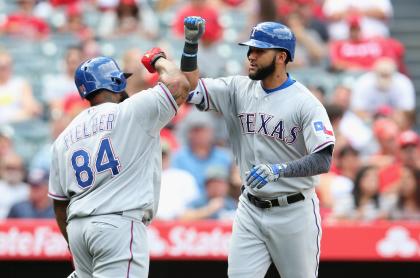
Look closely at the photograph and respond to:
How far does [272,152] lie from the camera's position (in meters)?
5.99

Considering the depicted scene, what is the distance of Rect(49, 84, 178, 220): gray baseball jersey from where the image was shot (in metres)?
5.43

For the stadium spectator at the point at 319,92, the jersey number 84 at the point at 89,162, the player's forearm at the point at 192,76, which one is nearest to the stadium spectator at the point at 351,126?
the stadium spectator at the point at 319,92

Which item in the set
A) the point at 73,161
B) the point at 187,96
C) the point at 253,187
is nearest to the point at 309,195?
the point at 253,187

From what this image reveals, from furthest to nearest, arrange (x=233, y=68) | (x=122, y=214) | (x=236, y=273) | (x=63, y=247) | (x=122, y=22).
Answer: (x=122, y=22) < (x=233, y=68) < (x=63, y=247) < (x=236, y=273) < (x=122, y=214)

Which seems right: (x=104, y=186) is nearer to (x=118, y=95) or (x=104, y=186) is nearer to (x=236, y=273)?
(x=118, y=95)

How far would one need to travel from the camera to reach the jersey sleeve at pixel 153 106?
5406mm

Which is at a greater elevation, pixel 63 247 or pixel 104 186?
pixel 104 186

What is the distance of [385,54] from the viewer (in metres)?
11.8

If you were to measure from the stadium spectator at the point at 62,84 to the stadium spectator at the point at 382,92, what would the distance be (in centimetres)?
306

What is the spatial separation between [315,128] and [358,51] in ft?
20.4

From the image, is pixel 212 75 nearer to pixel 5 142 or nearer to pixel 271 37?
pixel 5 142

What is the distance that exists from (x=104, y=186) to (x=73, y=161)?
232mm

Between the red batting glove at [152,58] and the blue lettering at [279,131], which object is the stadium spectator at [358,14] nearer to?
the blue lettering at [279,131]

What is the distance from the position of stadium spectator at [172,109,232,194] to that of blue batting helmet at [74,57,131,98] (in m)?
3.70
